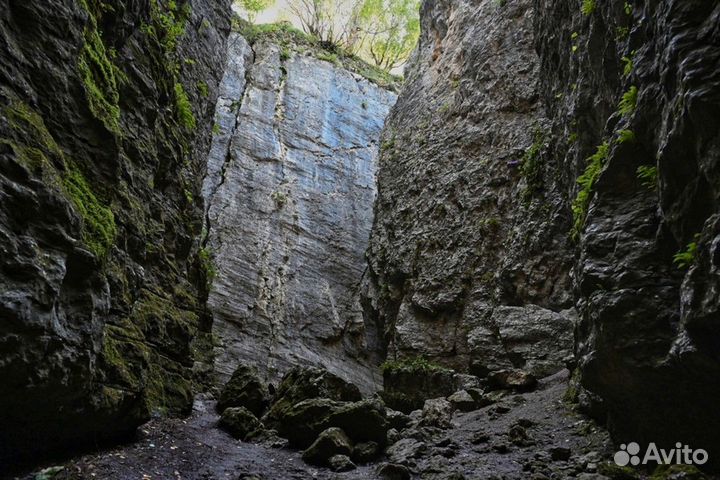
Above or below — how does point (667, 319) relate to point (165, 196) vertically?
below

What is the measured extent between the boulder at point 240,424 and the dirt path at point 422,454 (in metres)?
0.25

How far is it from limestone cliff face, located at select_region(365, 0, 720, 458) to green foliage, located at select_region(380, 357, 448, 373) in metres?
0.47

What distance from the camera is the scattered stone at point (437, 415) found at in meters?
10.3

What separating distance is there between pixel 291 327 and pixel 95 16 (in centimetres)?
1499

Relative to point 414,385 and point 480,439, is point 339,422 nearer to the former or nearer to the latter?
point 480,439

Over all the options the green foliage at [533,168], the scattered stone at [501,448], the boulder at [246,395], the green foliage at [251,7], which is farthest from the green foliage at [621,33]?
the green foliage at [251,7]

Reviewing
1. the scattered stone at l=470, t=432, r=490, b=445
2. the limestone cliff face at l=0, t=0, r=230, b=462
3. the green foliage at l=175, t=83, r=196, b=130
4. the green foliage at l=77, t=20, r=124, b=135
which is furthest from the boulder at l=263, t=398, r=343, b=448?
the green foliage at l=175, t=83, r=196, b=130

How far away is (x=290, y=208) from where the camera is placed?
25078 mm

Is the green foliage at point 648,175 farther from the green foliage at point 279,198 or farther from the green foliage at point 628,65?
the green foliage at point 279,198

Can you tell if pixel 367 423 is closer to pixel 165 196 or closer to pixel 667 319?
pixel 667 319

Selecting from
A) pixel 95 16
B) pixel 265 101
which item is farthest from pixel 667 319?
pixel 265 101

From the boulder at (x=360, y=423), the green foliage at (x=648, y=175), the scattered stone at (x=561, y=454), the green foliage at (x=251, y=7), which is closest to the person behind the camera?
the green foliage at (x=648, y=175)

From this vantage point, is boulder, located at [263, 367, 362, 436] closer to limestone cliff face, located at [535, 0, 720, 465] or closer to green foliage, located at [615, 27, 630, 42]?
limestone cliff face, located at [535, 0, 720, 465]

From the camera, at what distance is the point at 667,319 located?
18.5ft
